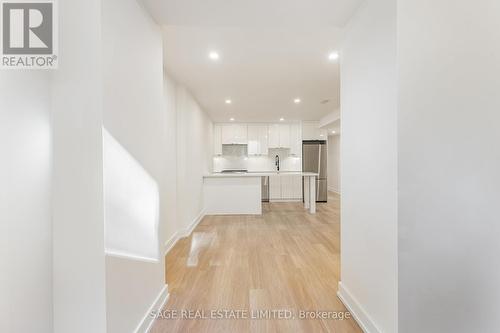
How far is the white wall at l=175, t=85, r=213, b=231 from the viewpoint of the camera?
381 cm

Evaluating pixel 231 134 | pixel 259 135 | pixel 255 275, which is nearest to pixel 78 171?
pixel 255 275

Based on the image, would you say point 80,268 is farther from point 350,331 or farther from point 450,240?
point 450,240

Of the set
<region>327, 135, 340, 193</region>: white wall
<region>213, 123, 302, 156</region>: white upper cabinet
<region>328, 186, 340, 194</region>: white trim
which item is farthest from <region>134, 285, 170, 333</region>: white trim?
<region>327, 135, 340, 193</region>: white wall

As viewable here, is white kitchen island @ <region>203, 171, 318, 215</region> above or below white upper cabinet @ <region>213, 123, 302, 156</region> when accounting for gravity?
below

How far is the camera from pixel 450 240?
4.48ft

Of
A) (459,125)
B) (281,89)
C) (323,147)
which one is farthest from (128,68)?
(323,147)

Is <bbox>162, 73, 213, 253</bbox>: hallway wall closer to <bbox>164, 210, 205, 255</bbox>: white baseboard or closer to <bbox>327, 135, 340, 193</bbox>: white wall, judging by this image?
<bbox>164, 210, 205, 255</bbox>: white baseboard

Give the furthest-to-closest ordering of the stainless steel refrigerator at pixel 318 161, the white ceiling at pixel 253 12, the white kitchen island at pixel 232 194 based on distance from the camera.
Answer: the stainless steel refrigerator at pixel 318 161 < the white kitchen island at pixel 232 194 < the white ceiling at pixel 253 12

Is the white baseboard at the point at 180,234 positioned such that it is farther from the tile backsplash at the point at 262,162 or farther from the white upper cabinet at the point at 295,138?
the white upper cabinet at the point at 295,138

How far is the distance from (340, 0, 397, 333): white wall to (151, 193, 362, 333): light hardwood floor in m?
0.36

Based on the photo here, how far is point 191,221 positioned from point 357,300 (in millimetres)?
3102

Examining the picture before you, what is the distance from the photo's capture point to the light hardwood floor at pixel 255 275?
1.77 meters

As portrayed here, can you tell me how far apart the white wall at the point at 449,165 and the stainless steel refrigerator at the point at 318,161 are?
5.94 metres

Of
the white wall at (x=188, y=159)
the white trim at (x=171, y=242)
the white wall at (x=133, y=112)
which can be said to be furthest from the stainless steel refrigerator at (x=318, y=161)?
the white wall at (x=133, y=112)
